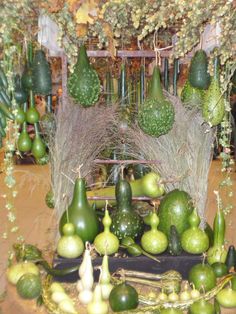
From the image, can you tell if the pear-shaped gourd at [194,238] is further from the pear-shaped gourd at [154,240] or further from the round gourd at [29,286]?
the round gourd at [29,286]

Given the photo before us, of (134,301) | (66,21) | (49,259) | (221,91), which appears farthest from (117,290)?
(66,21)

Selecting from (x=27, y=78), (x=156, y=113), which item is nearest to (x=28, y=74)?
(x=27, y=78)

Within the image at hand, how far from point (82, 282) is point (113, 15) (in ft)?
3.40

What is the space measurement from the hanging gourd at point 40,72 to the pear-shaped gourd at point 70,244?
0.58 metres

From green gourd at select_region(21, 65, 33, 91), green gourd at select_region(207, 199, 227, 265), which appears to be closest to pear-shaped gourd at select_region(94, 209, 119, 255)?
green gourd at select_region(207, 199, 227, 265)

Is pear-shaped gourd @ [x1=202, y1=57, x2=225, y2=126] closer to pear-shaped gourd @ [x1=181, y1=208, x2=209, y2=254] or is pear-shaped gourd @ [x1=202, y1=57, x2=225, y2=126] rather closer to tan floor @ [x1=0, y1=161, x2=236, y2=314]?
pear-shaped gourd @ [x1=181, y1=208, x2=209, y2=254]

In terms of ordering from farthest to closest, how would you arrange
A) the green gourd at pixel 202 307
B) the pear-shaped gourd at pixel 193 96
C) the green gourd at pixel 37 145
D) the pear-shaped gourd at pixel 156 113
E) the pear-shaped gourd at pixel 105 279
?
the green gourd at pixel 37 145, the pear-shaped gourd at pixel 193 96, the pear-shaped gourd at pixel 156 113, the pear-shaped gourd at pixel 105 279, the green gourd at pixel 202 307

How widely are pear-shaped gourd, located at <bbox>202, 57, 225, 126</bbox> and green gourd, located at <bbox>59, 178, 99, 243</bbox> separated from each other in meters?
0.59

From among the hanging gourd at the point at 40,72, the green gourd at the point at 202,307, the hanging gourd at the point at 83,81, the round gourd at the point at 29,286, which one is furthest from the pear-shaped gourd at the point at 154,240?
the hanging gourd at the point at 40,72

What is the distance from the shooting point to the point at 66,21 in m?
1.84

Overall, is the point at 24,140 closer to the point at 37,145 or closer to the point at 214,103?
the point at 37,145

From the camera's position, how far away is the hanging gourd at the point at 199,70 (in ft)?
6.36

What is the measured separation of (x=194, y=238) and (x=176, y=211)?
137mm

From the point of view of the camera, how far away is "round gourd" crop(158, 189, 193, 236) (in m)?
2.06
